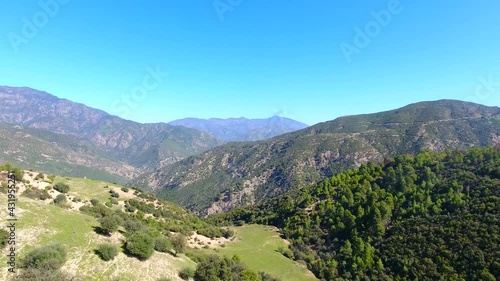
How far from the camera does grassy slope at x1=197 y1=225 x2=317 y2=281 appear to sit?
59250 millimetres

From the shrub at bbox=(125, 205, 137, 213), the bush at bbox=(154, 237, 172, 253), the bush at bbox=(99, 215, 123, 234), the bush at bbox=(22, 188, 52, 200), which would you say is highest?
the bush at bbox=(22, 188, 52, 200)

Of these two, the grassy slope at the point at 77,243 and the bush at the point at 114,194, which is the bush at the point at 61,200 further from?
the grassy slope at the point at 77,243

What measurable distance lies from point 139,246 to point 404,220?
68561 mm

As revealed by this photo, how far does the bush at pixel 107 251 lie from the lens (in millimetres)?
31609

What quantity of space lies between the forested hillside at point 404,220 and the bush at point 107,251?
46.1 metres

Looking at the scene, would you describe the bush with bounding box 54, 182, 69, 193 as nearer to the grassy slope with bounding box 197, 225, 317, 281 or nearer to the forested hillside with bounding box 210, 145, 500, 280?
the grassy slope with bounding box 197, 225, 317, 281

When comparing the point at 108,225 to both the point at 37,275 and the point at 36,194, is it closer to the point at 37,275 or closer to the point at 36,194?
the point at 37,275

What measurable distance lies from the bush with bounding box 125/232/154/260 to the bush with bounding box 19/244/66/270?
712cm

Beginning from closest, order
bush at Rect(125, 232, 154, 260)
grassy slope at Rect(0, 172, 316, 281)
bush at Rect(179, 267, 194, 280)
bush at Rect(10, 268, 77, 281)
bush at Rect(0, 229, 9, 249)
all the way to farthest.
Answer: bush at Rect(10, 268, 77, 281)
bush at Rect(0, 229, 9, 249)
grassy slope at Rect(0, 172, 316, 281)
bush at Rect(125, 232, 154, 260)
bush at Rect(179, 267, 194, 280)

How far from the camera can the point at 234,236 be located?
7919 centimetres

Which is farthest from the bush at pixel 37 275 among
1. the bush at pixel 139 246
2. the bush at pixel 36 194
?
the bush at pixel 36 194

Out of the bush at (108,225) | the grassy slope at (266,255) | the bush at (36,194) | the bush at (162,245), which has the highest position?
the bush at (36,194)

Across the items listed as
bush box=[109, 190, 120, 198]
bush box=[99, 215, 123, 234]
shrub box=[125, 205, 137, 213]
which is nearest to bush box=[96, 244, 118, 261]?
bush box=[99, 215, 123, 234]

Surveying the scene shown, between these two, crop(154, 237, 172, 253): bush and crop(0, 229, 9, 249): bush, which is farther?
crop(154, 237, 172, 253): bush
